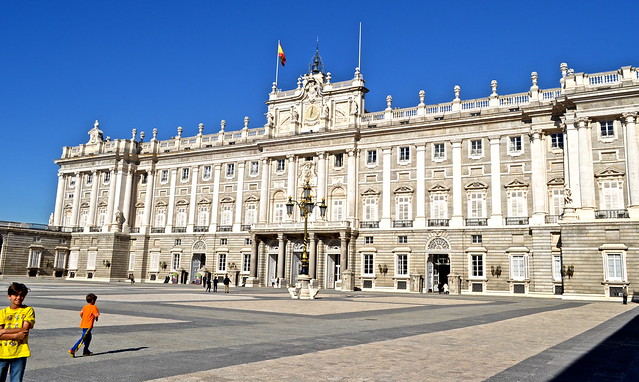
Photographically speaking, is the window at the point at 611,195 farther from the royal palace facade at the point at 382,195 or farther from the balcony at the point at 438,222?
the balcony at the point at 438,222

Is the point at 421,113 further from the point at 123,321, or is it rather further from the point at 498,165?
the point at 123,321

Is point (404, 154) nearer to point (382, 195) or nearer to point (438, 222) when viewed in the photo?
point (382, 195)

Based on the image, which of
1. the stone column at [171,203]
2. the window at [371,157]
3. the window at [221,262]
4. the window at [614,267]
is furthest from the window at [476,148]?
the stone column at [171,203]

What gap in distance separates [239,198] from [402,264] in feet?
64.4

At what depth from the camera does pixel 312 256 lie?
162 ft

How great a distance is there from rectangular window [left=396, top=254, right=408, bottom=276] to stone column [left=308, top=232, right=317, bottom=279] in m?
7.74

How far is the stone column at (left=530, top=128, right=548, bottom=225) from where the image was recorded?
1633 inches

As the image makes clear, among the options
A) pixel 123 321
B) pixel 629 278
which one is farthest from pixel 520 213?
pixel 123 321

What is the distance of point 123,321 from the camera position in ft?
51.2

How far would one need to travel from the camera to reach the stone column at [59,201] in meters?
66.9

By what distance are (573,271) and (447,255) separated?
11137mm

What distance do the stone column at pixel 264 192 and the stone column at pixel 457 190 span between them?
18.9 m

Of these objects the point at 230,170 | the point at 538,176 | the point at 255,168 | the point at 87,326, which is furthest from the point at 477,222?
the point at 87,326

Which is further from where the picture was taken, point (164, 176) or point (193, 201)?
point (164, 176)
